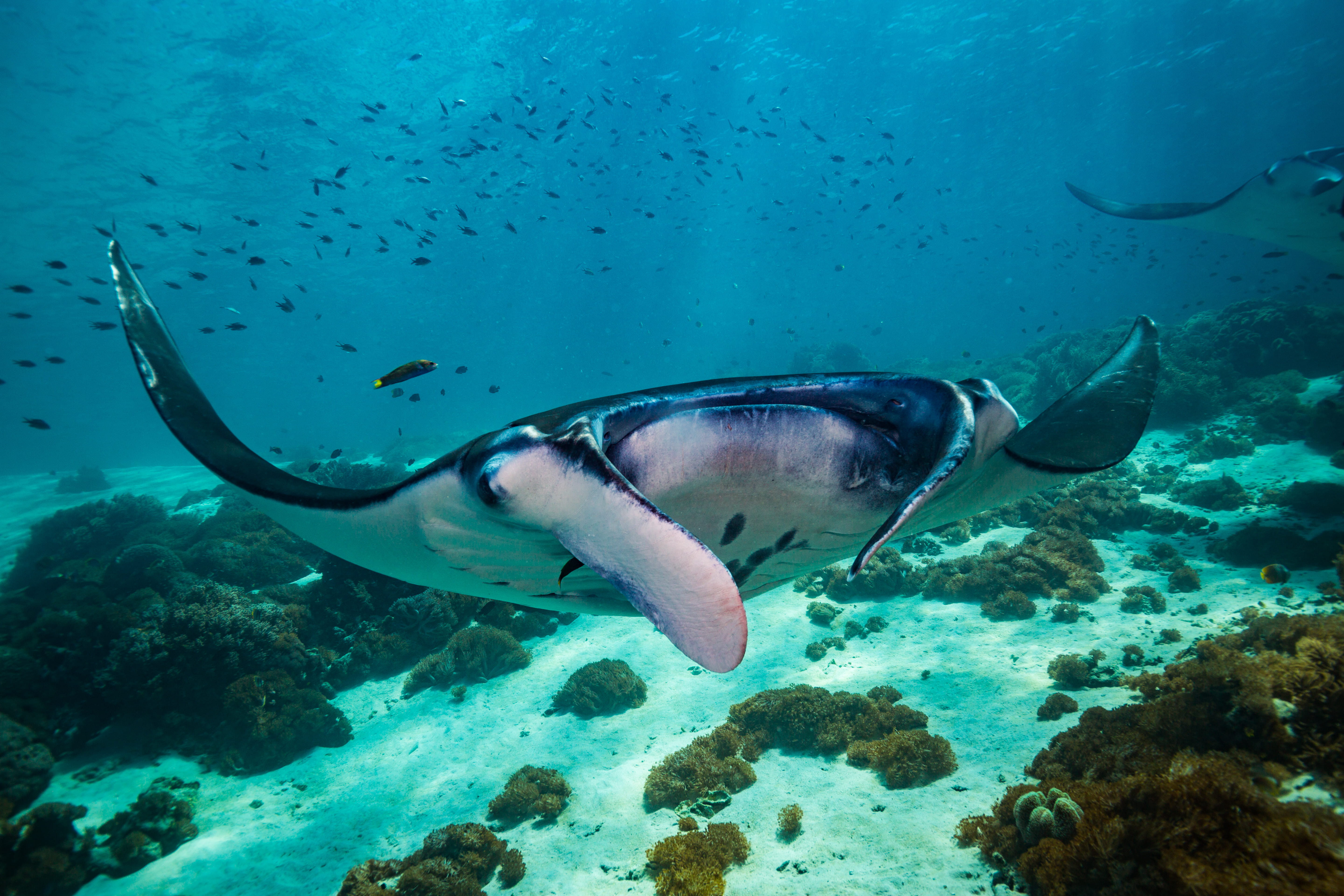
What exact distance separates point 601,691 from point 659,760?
135 cm

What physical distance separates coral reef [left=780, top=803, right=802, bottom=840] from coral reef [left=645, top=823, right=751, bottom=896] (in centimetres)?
32

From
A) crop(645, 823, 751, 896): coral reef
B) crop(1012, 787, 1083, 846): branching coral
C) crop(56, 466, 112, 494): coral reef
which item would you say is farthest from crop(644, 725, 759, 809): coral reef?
crop(56, 466, 112, 494): coral reef

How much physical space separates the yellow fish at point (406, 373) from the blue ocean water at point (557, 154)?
10560 millimetres

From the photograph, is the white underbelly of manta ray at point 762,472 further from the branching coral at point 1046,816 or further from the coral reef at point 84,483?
the coral reef at point 84,483

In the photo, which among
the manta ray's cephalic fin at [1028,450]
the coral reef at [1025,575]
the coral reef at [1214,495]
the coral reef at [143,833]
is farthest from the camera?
the coral reef at [1214,495]

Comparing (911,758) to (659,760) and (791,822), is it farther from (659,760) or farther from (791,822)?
(659,760)

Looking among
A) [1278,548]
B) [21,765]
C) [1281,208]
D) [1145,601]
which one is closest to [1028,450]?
[1145,601]

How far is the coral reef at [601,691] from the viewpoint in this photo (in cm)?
663

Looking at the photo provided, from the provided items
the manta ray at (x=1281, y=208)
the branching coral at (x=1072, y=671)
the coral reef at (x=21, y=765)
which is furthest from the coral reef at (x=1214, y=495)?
the coral reef at (x=21, y=765)

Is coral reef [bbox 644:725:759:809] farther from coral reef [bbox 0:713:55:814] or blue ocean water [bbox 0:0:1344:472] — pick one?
blue ocean water [bbox 0:0:1344:472]

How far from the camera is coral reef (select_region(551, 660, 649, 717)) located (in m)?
6.63

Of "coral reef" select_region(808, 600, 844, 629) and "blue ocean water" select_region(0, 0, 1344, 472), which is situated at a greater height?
"blue ocean water" select_region(0, 0, 1344, 472)

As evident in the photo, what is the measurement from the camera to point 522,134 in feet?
108

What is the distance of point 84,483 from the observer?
22859 mm
